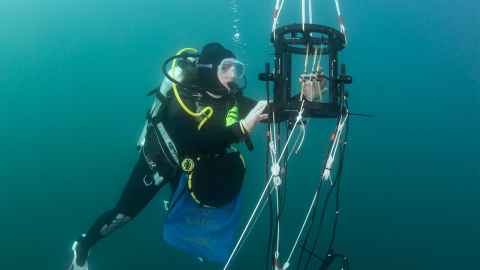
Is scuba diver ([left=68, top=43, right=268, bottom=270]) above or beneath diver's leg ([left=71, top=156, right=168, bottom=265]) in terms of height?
above

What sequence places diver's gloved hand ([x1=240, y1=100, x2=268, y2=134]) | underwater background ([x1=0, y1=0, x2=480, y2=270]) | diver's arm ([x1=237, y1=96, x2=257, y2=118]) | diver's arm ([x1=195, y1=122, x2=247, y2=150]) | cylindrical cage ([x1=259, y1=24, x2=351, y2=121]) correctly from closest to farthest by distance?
cylindrical cage ([x1=259, y1=24, x2=351, y2=121]), diver's gloved hand ([x1=240, y1=100, x2=268, y2=134]), diver's arm ([x1=195, y1=122, x2=247, y2=150]), diver's arm ([x1=237, y1=96, x2=257, y2=118]), underwater background ([x1=0, y1=0, x2=480, y2=270])

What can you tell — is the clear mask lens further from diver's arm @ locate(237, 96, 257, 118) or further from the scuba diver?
diver's arm @ locate(237, 96, 257, 118)

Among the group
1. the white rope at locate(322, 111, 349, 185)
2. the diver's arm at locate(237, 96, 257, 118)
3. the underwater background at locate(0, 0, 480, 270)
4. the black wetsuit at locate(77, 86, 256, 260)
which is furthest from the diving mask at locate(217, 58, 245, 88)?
the underwater background at locate(0, 0, 480, 270)

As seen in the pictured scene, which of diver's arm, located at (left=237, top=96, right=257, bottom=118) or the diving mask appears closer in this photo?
the diving mask

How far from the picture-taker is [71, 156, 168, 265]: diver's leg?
15.1 ft

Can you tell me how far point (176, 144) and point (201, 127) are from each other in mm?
521

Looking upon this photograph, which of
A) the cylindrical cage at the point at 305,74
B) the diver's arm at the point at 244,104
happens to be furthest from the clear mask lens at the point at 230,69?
the cylindrical cage at the point at 305,74

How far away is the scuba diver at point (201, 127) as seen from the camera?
11.9 ft

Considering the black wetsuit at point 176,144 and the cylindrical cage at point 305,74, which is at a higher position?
the cylindrical cage at point 305,74

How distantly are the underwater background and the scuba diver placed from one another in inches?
355

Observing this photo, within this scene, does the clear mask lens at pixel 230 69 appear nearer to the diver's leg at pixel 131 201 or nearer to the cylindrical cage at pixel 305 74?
the cylindrical cage at pixel 305 74

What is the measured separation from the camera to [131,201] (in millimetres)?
4672

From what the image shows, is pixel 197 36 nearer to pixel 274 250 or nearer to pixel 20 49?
pixel 20 49

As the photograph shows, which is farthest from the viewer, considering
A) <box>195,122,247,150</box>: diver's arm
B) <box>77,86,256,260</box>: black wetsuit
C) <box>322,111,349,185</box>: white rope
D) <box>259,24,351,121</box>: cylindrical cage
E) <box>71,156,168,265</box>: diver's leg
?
<box>71,156,168,265</box>: diver's leg
